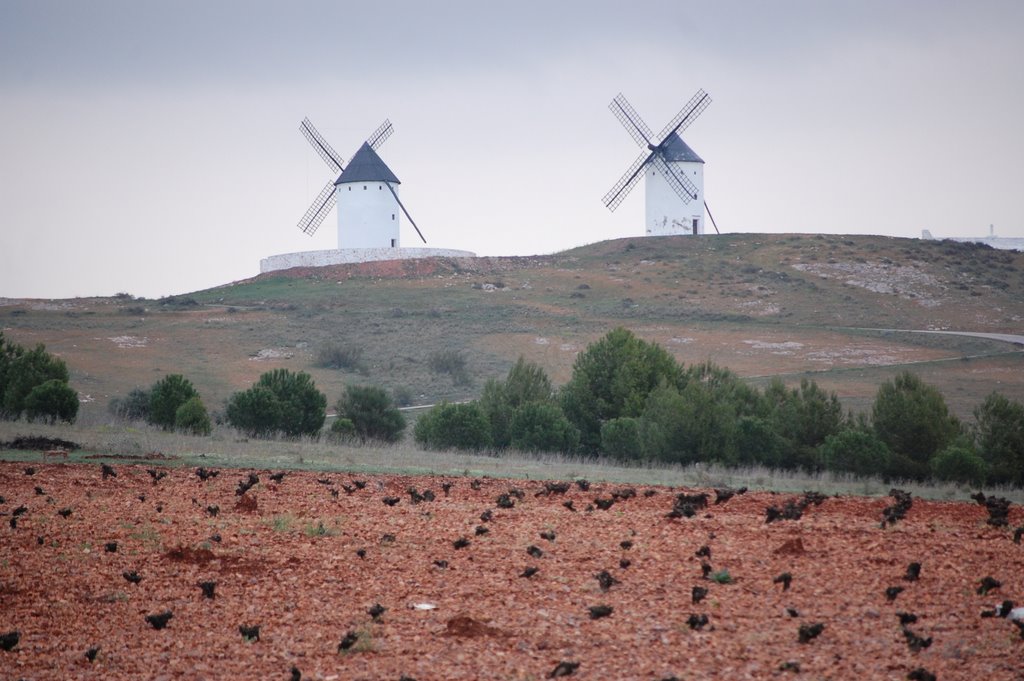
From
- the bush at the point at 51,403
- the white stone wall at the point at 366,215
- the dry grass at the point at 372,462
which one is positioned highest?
the white stone wall at the point at 366,215

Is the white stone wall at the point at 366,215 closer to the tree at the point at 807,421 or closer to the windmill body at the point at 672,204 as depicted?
the windmill body at the point at 672,204

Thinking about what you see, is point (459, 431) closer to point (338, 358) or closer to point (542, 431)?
point (542, 431)

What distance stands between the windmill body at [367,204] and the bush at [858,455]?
52.5 meters

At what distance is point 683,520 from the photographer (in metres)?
12.8

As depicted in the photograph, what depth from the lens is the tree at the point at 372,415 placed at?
113ft

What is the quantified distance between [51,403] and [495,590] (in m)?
24.3

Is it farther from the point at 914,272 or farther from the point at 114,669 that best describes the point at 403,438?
the point at 914,272

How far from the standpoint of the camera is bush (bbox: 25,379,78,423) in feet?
101

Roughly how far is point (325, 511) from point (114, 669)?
5487 millimetres

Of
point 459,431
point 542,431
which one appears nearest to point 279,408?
point 459,431

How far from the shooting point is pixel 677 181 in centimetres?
8131

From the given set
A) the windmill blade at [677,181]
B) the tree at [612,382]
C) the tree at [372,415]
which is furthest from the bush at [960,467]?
the windmill blade at [677,181]

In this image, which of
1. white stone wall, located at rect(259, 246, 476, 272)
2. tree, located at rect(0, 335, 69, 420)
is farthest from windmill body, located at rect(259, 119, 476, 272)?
tree, located at rect(0, 335, 69, 420)

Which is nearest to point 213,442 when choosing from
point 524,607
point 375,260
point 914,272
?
point 524,607
